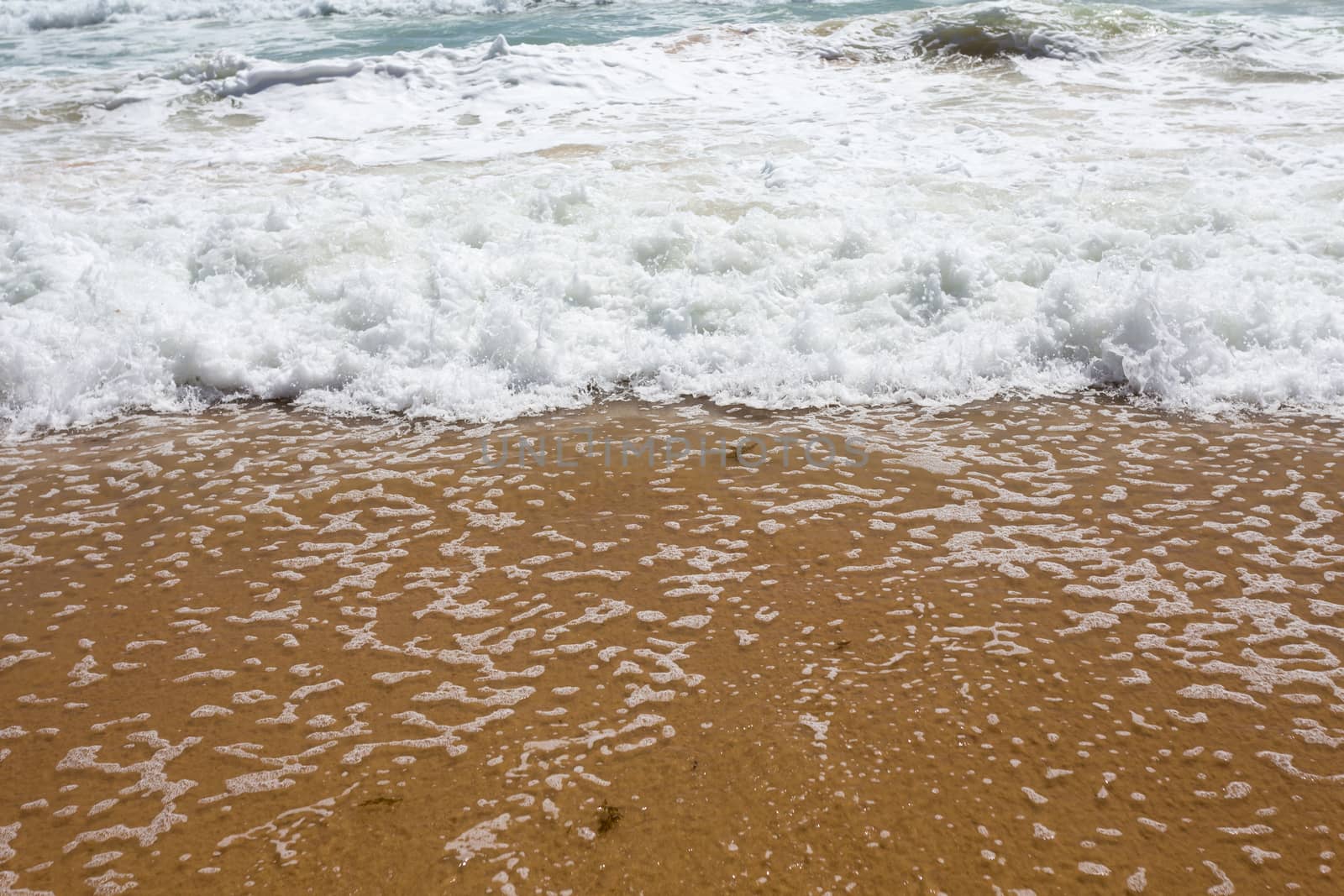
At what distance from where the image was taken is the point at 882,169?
6633mm

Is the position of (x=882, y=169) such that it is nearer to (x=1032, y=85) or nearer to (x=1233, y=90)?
(x=1032, y=85)

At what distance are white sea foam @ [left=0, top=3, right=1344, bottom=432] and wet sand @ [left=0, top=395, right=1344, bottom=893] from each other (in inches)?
23.1

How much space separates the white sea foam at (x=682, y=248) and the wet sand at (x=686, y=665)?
23.1 inches

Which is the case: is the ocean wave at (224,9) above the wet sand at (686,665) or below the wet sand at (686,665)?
above

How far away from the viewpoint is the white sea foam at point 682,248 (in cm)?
427

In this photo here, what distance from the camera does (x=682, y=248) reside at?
5309mm

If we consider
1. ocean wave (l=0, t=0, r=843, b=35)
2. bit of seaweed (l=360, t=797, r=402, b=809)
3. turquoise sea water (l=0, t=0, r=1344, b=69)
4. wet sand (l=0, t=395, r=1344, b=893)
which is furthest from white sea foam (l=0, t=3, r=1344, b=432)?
ocean wave (l=0, t=0, r=843, b=35)

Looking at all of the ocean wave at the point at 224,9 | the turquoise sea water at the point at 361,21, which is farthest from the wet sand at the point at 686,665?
the ocean wave at the point at 224,9

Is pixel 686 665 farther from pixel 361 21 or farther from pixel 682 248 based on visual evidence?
pixel 361 21

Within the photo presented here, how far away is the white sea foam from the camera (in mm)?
4273

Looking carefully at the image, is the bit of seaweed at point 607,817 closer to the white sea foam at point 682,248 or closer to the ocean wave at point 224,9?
the white sea foam at point 682,248

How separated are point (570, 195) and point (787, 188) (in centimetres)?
152

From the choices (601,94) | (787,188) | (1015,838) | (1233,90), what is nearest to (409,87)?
(601,94)

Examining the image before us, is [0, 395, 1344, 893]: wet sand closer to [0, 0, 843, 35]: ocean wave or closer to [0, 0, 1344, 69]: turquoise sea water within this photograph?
[0, 0, 1344, 69]: turquoise sea water
